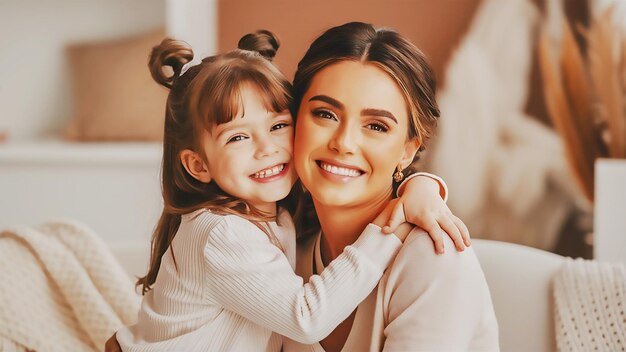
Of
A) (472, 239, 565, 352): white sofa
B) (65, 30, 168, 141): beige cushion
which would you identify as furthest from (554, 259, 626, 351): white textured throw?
(65, 30, 168, 141): beige cushion

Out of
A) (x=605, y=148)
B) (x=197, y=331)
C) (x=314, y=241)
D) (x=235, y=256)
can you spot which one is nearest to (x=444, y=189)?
(x=314, y=241)

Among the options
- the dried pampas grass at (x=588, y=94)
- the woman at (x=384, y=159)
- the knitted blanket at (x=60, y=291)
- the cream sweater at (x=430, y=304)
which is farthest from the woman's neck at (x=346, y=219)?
the dried pampas grass at (x=588, y=94)

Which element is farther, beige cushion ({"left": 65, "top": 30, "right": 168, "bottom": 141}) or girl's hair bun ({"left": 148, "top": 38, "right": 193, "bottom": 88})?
beige cushion ({"left": 65, "top": 30, "right": 168, "bottom": 141})

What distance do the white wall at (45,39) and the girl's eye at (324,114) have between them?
116 inches

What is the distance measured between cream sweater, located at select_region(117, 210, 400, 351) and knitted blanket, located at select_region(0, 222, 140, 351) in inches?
15.0

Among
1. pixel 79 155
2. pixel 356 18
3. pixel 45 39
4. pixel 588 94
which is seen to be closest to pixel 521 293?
pixel 588 94

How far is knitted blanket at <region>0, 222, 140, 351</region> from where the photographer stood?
1.75 m

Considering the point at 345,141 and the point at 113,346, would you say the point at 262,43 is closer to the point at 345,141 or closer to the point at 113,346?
the point at 345,141

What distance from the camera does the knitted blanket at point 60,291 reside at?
5.75 feet

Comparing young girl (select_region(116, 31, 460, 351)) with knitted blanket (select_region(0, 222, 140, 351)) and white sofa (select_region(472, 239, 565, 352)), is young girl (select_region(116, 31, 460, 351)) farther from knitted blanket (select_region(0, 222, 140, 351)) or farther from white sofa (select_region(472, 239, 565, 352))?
white sofa (select_region(472, 239, 565, 352))

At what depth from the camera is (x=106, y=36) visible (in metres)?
4.07

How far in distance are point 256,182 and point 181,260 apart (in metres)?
0.20

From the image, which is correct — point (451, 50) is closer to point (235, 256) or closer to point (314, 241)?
point (314, 241)

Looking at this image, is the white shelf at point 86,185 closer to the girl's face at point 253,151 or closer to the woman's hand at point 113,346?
the woman's hand at point 113,346
